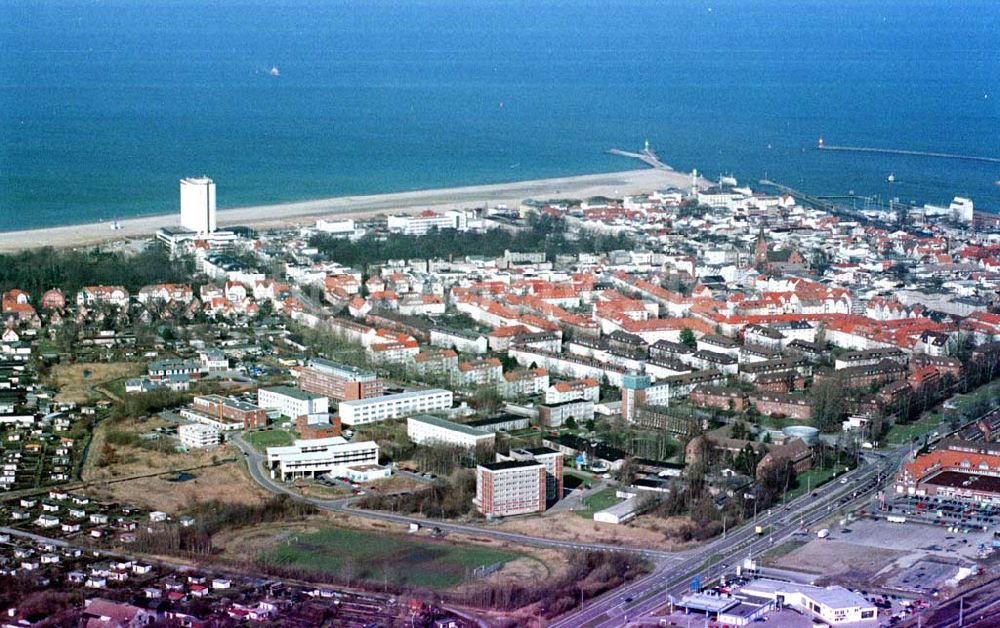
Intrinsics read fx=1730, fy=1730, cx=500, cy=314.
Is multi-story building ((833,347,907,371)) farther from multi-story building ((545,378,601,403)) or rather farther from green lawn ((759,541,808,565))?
green lawn ((759,541,808,565))

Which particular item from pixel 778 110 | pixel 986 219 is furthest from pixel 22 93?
pixel 986 219

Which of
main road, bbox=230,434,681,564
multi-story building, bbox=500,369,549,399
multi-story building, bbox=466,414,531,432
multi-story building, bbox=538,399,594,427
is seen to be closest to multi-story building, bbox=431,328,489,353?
multi-story building, bbox=500,369,549,399

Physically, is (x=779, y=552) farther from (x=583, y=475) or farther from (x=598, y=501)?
(x=583, y=475)

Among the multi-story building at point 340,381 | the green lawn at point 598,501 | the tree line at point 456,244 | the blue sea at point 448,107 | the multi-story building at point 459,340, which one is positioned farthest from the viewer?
the blue sea at point 448,107

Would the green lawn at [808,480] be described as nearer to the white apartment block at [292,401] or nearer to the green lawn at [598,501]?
the green lawn at [598,501]

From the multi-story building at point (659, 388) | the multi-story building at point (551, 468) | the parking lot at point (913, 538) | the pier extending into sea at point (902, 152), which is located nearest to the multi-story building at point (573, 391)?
the multi-story building at point (659, 388)
